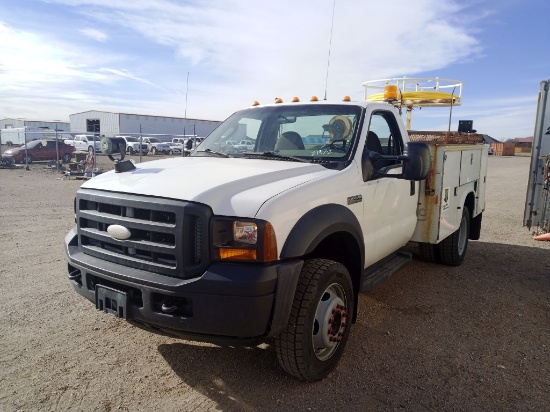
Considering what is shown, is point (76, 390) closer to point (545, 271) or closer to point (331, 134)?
point (331, 134)

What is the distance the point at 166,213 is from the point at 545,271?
5.62 metres

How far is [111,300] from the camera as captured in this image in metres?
2.88

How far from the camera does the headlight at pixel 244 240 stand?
8.57 ft

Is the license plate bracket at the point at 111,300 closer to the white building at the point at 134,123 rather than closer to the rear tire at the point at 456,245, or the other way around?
the rear tire at the point at 456,245

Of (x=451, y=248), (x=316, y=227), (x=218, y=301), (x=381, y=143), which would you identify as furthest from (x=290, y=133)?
(x=451, y=248)

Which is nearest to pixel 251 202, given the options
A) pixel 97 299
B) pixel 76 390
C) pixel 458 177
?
pixel 97 299

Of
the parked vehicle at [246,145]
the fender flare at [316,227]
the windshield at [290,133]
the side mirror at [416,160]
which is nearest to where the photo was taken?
the fender flare at [316,227]

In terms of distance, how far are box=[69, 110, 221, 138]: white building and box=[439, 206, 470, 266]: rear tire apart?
44.9 m

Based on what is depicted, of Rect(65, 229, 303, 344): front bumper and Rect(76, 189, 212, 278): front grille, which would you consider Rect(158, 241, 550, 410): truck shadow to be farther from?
Rect(76, 189, 212, 278): front grille

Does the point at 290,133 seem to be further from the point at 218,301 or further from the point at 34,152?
the point at 34,152

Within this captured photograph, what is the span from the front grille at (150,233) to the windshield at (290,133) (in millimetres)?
1375

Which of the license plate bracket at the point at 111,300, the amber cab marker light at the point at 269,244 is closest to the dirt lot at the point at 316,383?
the license plate bracket at the point at 111,300

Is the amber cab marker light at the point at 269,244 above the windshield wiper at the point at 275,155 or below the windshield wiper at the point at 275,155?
below

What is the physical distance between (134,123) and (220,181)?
173 feet
